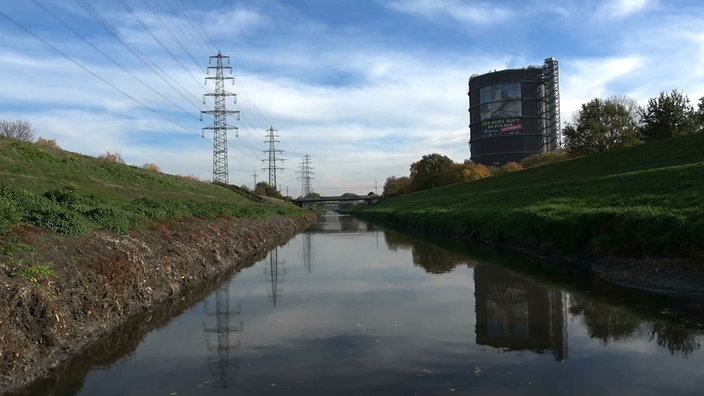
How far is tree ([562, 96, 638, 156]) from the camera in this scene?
61.0 meters

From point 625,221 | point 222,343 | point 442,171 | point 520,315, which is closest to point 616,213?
point 625,221

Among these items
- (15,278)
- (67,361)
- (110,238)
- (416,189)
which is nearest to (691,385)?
(67,361)

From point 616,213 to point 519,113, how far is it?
108676mm

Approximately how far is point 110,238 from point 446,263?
1295cm

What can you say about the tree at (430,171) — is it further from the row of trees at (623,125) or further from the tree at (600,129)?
the tree at (600,129)

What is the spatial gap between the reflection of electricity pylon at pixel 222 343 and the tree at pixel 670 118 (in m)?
51.9

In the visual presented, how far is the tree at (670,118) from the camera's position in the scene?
168 ft

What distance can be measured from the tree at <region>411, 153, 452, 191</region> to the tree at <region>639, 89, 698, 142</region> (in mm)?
51846

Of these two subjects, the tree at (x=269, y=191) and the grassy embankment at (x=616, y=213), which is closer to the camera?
the grassy embankment at (x=616, y=213)

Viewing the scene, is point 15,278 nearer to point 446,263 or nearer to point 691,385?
point 691,385

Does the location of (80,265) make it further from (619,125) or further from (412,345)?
(619,125)

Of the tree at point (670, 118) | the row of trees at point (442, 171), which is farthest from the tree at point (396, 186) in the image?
→ the tree at point (670, 118)

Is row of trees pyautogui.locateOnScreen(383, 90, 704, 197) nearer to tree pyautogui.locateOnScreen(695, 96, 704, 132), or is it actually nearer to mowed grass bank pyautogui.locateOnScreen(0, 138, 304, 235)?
tree pyautogui.locateOnScreen(695, 96, 704, 132)

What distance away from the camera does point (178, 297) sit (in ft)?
46.9
